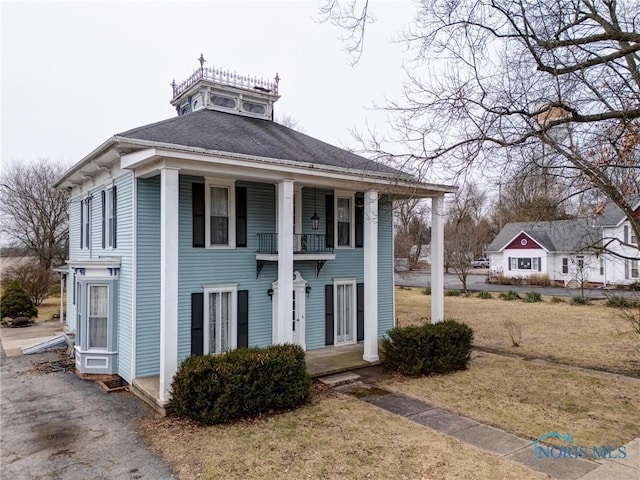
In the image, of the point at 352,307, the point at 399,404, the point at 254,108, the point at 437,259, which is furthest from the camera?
the point at 254,108

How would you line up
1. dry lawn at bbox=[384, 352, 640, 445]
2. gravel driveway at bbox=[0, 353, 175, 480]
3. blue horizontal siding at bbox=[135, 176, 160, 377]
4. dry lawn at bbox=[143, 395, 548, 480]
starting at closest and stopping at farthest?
dry lawn at bbox=[143, 395, 548, 480] < gravel driveway at bbox=[0, 353, 175, 480] < dry lawn at bbox=[384, 352, 640, 445] < blue horizontal siding at bbox=[135, 176, 160, 377]

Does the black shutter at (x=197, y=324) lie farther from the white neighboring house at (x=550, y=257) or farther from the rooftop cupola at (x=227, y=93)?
the white neighboring house at (x=550, y=257)

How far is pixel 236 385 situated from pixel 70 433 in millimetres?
2850

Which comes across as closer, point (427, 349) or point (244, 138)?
point (427, 349)

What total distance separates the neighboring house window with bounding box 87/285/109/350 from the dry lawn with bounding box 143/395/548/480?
3910 millimetres

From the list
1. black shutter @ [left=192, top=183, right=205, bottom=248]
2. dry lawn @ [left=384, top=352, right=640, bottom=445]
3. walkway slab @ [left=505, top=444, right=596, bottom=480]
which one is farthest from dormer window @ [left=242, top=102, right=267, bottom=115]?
walkway slab @ [left=505, top=444, right=596, bottom=480]

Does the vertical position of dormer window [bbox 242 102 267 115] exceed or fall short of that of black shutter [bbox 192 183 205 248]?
it exceeds it

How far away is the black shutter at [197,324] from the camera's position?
10023 millimetres

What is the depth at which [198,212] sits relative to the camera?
1020 cm

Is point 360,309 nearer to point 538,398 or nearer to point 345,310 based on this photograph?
point 345,310

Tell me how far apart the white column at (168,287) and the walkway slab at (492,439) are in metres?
5.18

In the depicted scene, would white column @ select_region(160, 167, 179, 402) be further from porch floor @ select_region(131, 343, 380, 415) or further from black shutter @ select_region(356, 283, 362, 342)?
black shutter @ select_region(356, 283, 362, 342)

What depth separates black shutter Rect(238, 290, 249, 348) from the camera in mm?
10781

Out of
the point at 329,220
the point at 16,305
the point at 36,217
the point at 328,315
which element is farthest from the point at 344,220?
the point at 36,217
